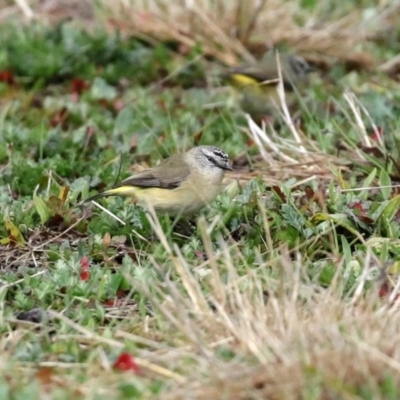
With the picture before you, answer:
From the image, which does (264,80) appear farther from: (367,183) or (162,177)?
(162,177)

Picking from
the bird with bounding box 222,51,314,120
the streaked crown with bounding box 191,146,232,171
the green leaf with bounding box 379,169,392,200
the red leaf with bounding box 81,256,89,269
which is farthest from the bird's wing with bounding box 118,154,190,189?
the bird with bounding box 222,51,314,120

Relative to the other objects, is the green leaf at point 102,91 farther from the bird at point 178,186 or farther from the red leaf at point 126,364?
the red leaf at point 126,364

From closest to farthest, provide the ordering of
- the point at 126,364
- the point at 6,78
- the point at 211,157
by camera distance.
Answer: the point at 126,364 < the point at 211,157 < the point at 6,78

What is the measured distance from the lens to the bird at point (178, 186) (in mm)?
5805

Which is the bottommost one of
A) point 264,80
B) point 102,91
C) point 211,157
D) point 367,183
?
point 102,91

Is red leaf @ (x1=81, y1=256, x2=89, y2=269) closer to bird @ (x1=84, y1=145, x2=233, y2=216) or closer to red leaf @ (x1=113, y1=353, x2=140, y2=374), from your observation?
bird @ (x1=84, y1=145, x2=233, y2=216)

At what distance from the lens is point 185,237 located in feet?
18.7

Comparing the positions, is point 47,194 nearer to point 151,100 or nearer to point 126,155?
point 126,155

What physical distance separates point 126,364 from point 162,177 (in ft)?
7.25

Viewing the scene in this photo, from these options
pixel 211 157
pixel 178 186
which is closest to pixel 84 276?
pixel 178 186

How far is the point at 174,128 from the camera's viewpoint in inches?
292

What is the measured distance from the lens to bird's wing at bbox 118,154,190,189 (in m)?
5.89

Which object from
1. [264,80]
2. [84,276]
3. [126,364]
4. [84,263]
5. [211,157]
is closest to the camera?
[126,364]

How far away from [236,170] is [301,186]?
2.16ft
